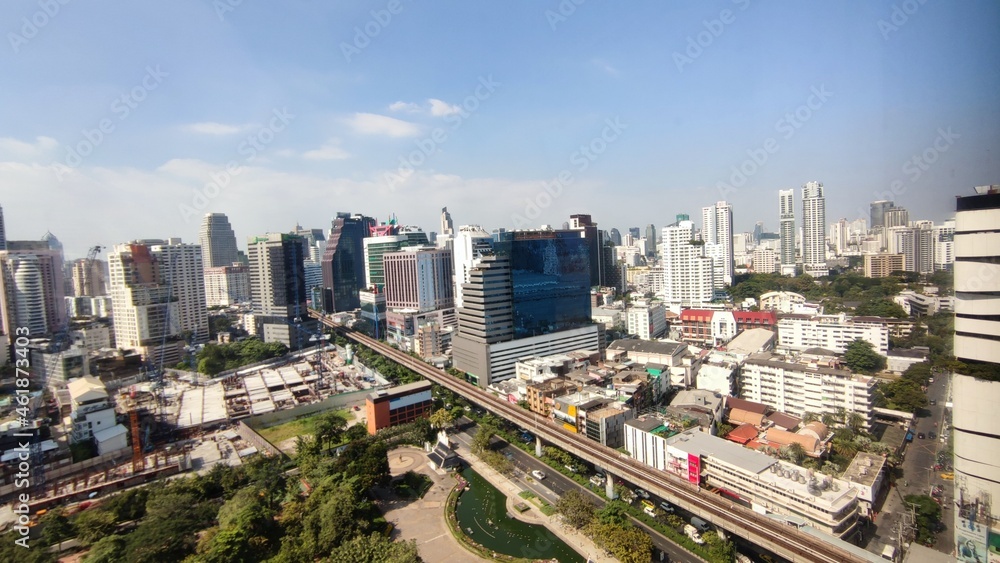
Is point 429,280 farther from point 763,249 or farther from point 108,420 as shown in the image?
point 763,249

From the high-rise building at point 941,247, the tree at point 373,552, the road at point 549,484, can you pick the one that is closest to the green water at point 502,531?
the road at point 549,484

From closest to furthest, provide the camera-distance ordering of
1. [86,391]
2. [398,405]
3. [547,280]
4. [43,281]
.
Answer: [86,391], [398,405], [547,280], [43,281]

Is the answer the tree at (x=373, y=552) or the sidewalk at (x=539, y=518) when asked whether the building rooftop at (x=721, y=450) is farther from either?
the tree at (x=373, y=552)

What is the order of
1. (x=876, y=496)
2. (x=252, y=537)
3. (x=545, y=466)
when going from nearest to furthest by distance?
(x=252, y=537) → (x=876, y=496) → (x=545, y=466)

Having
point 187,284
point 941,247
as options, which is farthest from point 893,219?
point 187,284

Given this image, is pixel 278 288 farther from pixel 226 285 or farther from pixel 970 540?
pixel 970 540

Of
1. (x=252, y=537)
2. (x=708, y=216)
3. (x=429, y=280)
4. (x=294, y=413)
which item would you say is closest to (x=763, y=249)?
(x=708, y=216)
